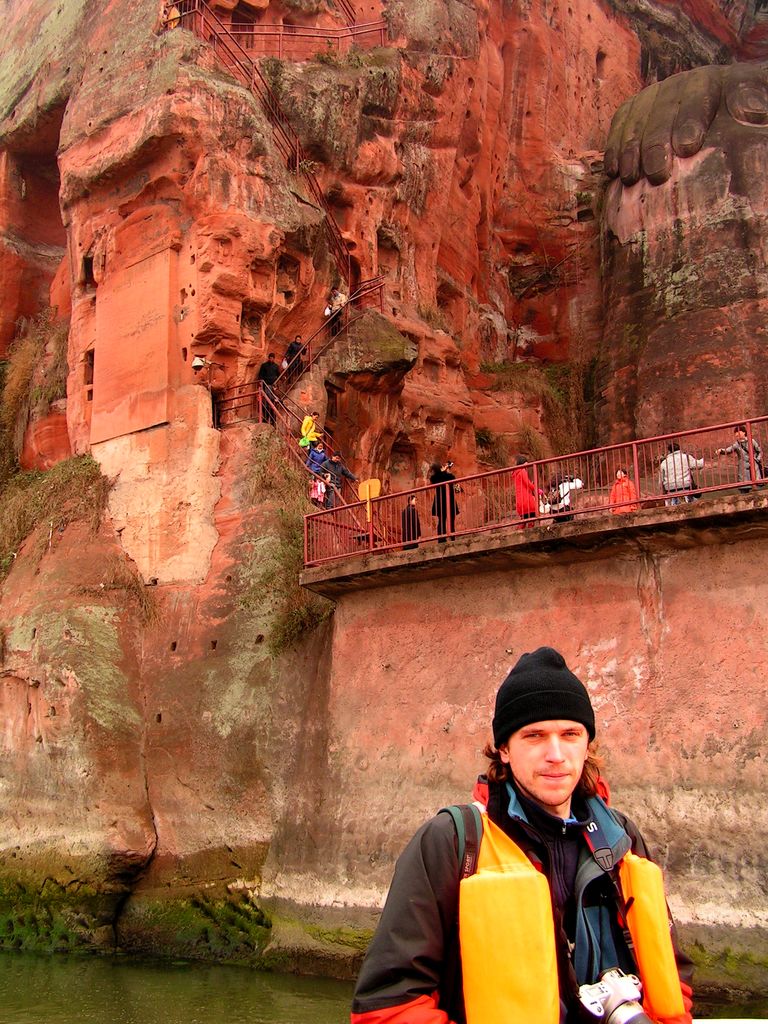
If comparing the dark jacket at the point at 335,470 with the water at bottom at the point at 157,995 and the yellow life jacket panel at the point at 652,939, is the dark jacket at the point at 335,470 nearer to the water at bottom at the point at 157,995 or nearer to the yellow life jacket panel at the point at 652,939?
the water at bottom at the point at 157,995

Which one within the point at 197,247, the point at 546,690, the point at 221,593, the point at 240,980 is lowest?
the point at 240,980

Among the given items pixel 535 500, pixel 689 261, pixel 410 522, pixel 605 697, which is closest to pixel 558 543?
pixel 535 500

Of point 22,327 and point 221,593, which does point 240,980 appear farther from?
point 22,327

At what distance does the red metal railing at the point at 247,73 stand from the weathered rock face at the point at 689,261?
6823 mm

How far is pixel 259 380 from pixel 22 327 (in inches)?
382

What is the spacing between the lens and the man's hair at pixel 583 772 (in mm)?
3291

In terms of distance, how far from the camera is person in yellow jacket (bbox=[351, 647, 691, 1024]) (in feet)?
9.36

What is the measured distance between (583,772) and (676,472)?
972 centimetres

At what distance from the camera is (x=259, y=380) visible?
1781 cm

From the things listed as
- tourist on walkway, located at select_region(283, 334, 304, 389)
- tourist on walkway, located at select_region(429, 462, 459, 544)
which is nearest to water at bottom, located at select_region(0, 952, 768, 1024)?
tourist on walkway, located at select_region(429, 462, 459, 544)

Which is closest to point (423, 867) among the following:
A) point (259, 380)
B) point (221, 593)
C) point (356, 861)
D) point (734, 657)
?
point (734, 657)

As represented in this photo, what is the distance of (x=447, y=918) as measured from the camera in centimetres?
299

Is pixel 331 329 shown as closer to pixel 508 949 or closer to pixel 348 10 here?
pixel 348 10

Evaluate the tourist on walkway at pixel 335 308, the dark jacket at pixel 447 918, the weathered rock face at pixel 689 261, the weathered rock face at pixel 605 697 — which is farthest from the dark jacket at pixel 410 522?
the dark jacket at pixel 447 918
